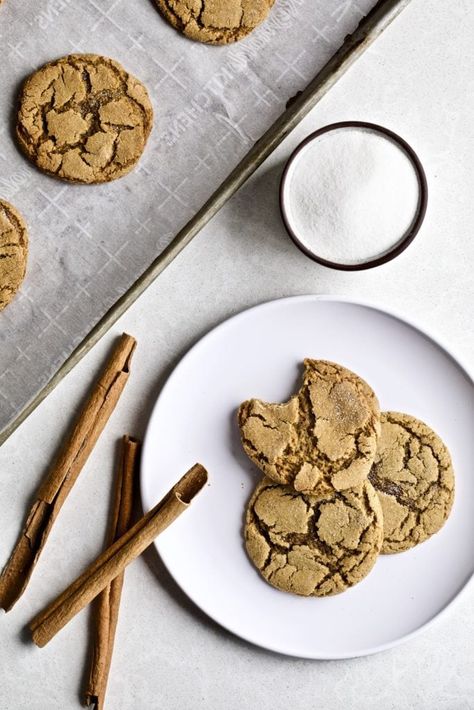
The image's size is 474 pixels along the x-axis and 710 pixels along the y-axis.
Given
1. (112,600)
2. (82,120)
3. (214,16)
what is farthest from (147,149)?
(112,600)

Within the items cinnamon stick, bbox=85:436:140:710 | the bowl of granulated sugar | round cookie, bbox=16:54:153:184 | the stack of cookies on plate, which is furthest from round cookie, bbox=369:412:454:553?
round cookie, bbox=16:54:153:184

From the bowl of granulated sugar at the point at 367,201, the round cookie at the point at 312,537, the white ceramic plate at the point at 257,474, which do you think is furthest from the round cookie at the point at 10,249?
the round cookie at the point at 312,537

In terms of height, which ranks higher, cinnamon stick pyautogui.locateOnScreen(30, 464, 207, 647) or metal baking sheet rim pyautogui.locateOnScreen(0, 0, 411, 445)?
metal baking sheet rim pyautogui.locateOnScreen(0, 0, 411, 445)

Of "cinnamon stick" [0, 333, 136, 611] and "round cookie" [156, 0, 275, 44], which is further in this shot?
"cinnamon stick" [0, 333, 136, 611]

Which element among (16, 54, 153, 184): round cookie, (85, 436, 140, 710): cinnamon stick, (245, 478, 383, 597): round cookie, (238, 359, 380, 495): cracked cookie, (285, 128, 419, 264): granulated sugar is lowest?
(85, 436, 140, 710): cinnamon stick

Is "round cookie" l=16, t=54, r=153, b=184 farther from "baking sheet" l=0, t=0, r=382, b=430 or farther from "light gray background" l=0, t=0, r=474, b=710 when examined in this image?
"light gray background" l=0, t=0, r=474, b=710

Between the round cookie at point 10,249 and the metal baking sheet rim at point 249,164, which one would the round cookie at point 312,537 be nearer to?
the metal baking sheet rim at point 249,164

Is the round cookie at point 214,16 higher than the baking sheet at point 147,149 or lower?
higher
